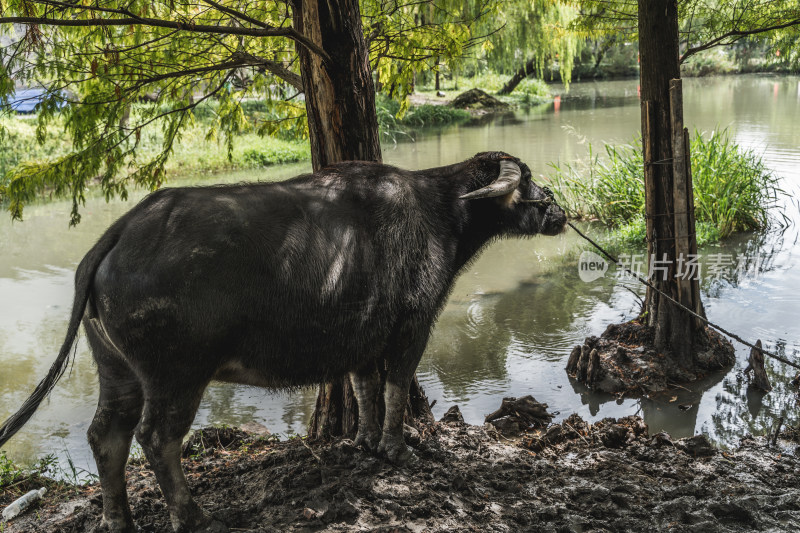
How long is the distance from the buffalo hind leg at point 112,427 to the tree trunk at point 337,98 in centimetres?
140

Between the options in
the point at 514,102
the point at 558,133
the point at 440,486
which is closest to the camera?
the point at 440,486

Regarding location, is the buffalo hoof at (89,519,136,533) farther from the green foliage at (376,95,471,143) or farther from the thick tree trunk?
the green foliage at (376,95,471,143)

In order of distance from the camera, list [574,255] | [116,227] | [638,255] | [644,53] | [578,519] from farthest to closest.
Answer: [574,255] → [638,255] → [644,53] → [578,519] → [116,227]

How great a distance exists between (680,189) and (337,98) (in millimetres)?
3167

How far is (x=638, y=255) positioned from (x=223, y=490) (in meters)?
6.81

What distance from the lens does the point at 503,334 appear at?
23.8ft

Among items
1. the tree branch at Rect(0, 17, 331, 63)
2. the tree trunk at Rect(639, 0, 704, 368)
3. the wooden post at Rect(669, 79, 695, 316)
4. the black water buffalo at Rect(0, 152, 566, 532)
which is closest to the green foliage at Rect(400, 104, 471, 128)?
the tree trunk at Rect(639, 0, 704, 368)

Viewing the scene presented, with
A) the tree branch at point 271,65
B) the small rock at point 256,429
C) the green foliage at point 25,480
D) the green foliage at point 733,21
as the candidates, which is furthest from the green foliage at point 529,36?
the green foliage at point 25,480

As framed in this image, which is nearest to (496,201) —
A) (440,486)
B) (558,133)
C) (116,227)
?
(440,486)

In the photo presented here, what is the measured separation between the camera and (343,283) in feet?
11.0

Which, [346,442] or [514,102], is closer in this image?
[346,442]

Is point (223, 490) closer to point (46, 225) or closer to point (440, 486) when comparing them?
point (440, 486)

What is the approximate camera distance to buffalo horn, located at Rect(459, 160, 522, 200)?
3.74m

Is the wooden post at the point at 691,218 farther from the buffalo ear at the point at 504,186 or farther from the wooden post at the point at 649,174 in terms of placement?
the buffalo ear at the point at 504,186
